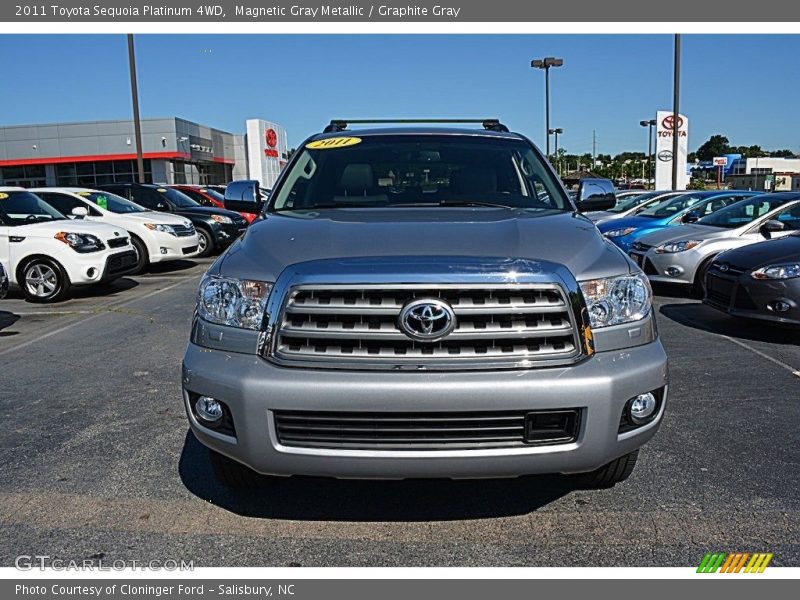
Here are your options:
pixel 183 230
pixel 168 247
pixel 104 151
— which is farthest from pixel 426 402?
pixel 104 151

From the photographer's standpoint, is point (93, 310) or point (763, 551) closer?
point (763, 551)

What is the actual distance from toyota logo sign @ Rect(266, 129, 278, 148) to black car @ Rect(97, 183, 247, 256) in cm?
2717

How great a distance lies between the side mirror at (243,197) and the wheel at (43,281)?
5.97 meters

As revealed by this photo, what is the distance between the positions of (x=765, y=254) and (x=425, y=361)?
5516 mm

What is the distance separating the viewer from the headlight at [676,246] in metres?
9.69

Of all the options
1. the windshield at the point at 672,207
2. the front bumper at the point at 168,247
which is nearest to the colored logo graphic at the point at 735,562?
the windshield at the point at 672,207

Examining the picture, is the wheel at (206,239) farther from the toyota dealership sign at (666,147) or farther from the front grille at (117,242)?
the toyota dealership sign at (666,147)

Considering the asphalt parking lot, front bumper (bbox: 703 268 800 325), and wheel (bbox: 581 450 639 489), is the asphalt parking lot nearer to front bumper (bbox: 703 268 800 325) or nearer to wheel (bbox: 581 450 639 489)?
wheel (bbox: 581 450 639 489)

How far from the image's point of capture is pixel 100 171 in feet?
140

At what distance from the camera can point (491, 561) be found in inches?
116

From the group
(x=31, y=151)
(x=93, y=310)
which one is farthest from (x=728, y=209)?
(x=31, y=151)

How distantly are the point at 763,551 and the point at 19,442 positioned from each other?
3.90m

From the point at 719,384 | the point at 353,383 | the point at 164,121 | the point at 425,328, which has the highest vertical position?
the point at 164,121

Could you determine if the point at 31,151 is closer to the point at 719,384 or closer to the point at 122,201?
the point at 122,201
